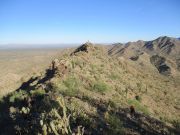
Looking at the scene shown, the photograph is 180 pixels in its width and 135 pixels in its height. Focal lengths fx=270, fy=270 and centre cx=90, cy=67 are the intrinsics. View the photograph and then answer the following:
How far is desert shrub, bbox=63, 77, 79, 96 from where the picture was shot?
534 inches

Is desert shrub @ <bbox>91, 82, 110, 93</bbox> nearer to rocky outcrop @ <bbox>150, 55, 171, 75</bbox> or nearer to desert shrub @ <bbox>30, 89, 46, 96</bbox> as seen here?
desert shrub @ <bbox>30, 89, 46, 96</bbox>

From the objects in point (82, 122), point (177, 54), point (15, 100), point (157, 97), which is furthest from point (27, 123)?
point (177, 54)

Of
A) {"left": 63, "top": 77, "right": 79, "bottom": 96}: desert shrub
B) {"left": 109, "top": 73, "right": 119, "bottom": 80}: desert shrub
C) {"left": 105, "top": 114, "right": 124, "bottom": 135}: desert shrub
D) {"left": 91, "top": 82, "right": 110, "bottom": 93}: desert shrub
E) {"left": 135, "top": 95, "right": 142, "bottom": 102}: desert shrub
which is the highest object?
{"left": 105, "top": 114, "right": 124, "bottom": 135}: desert shrub

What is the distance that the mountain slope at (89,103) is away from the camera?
30.1 ft

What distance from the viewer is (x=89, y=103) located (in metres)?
12.0

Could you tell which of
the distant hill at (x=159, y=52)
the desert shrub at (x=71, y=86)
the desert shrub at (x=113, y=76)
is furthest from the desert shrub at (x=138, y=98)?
the distant hill at (x=159, y=52)

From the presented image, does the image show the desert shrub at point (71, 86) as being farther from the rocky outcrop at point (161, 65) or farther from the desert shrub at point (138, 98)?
the rocky outcrop at point (161, 65)

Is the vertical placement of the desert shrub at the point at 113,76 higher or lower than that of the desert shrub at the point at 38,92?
lower

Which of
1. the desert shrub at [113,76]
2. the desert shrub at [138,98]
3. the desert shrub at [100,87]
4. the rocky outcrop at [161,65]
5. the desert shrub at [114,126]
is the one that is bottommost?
the rocky outcrop at [161,65]

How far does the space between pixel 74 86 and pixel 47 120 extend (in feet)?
20.5

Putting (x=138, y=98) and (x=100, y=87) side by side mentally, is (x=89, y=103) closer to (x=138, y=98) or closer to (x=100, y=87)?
(x=100, y=87)

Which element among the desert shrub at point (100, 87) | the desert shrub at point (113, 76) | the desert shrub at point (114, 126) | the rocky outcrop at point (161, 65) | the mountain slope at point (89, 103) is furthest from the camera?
the rocky outcrop at point (161, 65)

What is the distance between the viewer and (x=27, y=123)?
389 inches

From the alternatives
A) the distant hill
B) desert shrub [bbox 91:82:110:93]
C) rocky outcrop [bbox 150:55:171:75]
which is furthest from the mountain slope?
the distant hill
